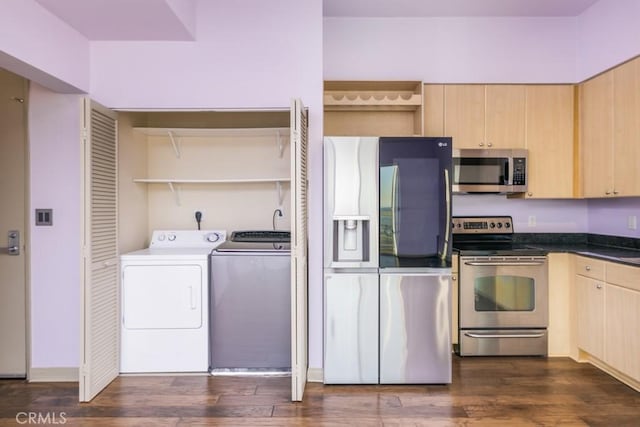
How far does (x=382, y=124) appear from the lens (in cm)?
368

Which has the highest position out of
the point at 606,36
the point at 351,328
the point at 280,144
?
the point at 606,36

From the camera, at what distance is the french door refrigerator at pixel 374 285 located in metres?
2.77

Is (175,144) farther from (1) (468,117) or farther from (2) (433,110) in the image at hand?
(1) (468,117)

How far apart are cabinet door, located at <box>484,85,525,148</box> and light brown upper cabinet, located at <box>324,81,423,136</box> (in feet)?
2.14

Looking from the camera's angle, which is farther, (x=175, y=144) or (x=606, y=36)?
(x=175, y=144)

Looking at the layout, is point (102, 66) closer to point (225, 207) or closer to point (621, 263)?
point (225, 207)

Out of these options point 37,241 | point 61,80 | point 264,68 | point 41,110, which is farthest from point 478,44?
point 37,241

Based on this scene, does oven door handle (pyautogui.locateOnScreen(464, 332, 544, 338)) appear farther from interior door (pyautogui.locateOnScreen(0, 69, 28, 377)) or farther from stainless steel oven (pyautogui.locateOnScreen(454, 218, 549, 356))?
interior door (pyautogui.locateOnScreen(0, 69, 28, 377))

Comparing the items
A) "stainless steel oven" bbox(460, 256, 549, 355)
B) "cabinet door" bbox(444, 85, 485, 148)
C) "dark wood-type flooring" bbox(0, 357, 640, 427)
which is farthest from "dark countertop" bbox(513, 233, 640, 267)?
"cabinet door" bbox(444, 85, 485, 148)

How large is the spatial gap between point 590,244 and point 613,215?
35 cm

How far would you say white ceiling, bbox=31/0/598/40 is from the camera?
7.74 ft

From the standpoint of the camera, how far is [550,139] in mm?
3541

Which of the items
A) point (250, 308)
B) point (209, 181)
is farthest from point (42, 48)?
point (250, 308)

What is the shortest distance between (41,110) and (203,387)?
2265 mm
